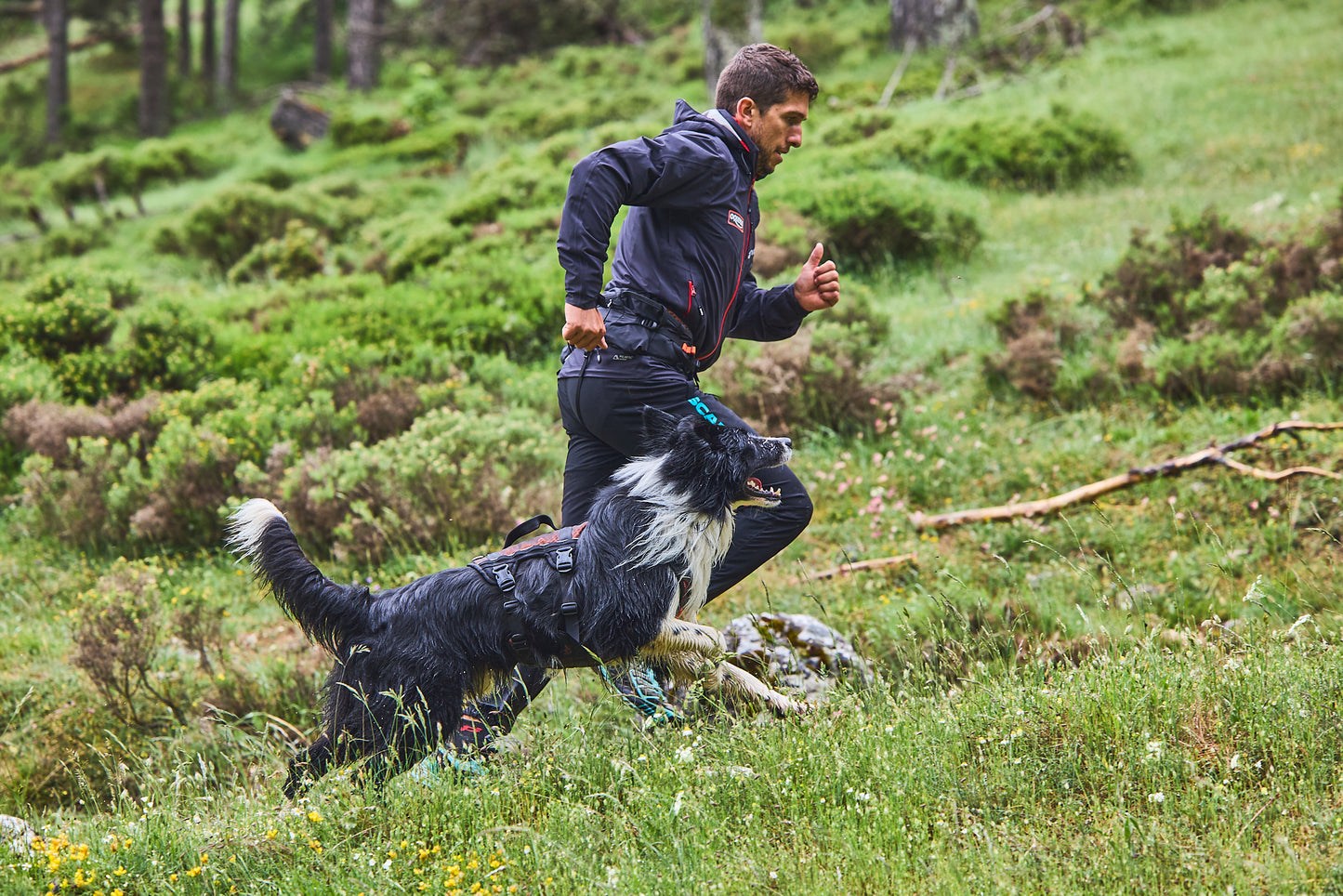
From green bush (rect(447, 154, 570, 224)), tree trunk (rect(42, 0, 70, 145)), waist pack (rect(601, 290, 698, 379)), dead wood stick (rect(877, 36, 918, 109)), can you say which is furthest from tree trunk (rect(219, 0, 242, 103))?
waist pack (rect(601, 290, 698, 379))

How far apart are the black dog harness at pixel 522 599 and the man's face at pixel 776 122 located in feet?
5.39

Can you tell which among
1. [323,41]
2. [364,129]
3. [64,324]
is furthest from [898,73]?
[323,41]

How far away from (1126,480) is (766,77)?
3.58 metres

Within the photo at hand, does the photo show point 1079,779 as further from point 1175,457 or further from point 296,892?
point 1175,457

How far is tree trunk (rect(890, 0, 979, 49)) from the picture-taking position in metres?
17.9

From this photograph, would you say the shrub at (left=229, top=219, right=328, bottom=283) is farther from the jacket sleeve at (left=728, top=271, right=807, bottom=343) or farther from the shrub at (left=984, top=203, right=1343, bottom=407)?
the jacket sleeve at (left=728, top=271, right=807, bottom=343)

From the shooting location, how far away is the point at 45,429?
7.87m

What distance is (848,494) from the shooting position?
6.48m

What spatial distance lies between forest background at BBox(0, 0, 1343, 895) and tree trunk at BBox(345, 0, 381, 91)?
33.6ft

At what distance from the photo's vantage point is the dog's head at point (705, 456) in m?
3.40

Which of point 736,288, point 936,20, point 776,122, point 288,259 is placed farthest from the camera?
point 936,20

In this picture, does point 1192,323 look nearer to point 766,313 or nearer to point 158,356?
point 766,313

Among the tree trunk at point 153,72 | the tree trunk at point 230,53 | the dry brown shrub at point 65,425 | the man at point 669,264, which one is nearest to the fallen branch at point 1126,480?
the man at point 669,264

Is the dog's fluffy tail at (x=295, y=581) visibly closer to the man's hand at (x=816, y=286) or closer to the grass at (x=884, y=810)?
the grass at (x=884, y=810)
